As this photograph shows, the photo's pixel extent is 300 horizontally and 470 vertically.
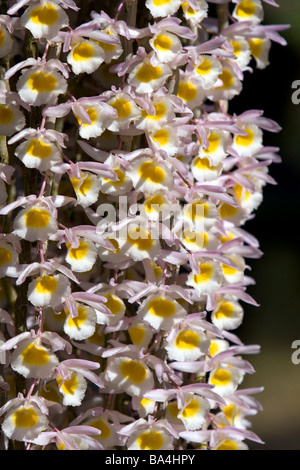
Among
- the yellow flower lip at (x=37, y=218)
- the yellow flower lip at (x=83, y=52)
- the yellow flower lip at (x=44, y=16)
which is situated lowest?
the yellow flower lip at (x=37, y=218)

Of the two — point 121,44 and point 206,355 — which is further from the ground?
point 121,44

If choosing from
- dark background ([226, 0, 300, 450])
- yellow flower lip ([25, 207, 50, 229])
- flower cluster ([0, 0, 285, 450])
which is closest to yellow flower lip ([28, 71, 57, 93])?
flower cluster ([0, 0, 285, 450])

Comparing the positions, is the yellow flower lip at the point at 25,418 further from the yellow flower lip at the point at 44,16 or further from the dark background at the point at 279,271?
the dark background at the point at 279,271

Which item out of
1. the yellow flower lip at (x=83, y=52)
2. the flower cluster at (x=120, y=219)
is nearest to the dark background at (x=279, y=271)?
the flower cluster at (x=120, y=219)

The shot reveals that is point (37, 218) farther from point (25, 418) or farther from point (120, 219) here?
point (25, 418)

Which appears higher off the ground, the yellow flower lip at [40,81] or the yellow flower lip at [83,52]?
the yellow flower lip at [83,52]

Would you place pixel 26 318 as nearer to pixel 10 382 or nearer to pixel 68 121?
pixel 10 382

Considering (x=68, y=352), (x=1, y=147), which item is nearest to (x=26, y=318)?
(x=68, y=352)
